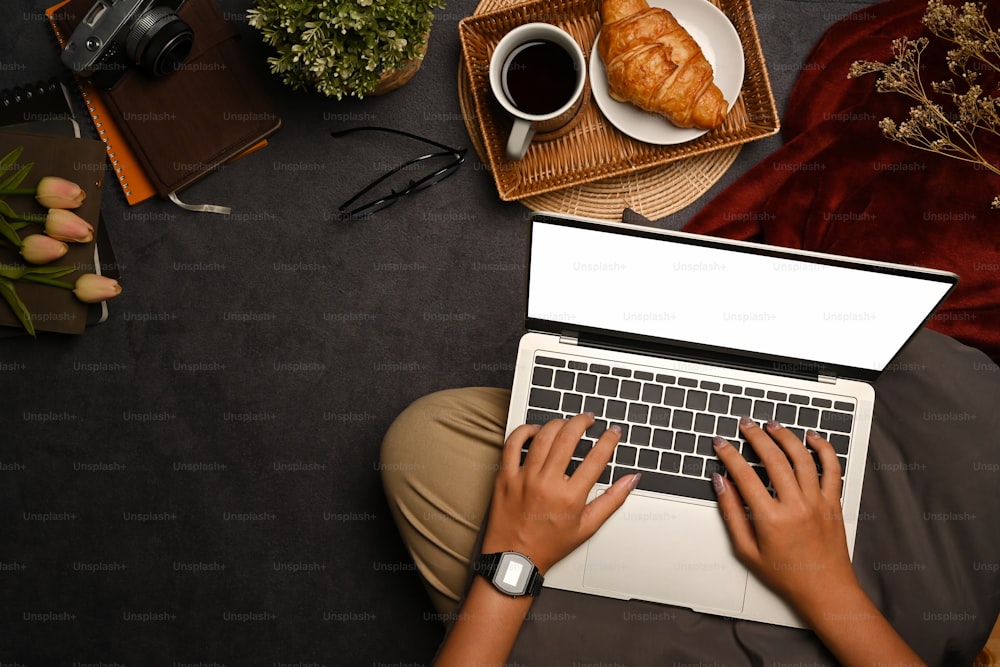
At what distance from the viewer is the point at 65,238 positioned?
1.06 meters

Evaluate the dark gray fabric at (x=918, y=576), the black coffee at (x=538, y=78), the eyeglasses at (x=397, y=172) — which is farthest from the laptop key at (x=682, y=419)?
the eyeglasses at (x=397, y=172)

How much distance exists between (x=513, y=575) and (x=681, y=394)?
29 centimetres

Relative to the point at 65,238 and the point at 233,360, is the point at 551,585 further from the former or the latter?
the point at 65,238

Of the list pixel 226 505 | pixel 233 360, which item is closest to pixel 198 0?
pixel 233 360

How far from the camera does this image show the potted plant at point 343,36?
87cm

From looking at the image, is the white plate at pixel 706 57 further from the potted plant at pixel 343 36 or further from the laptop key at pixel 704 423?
the laptop key at pixel 704 423

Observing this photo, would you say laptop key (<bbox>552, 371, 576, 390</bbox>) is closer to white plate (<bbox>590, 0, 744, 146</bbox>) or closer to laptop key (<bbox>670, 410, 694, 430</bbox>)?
laptop key (<bbox>670, 410, 694, 430</bbox>)

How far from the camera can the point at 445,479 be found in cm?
94

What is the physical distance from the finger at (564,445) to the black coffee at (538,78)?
46cm

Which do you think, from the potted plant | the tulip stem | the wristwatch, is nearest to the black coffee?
the potted plant

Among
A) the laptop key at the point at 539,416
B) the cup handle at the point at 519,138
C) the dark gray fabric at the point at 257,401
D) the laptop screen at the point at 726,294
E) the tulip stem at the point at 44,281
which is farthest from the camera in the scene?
the dark gray fabric at the point at 257,401

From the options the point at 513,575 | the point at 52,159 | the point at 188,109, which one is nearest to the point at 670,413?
the point at 513,575

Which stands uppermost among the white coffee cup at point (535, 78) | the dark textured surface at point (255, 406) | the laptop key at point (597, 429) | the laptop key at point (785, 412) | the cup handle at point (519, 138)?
the white coffee cup at point (535, 78)

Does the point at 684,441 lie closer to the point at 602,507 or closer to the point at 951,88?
the point at 602,507
